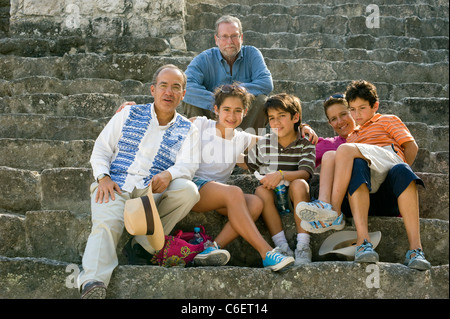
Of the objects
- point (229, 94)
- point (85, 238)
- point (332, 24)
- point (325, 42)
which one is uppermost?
point (332, 24)

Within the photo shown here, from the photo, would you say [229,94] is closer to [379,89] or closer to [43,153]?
[43,153]

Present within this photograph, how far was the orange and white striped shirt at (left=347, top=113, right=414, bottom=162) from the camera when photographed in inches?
103

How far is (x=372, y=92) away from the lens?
8.91 feet

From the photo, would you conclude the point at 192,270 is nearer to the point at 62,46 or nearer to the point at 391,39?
the point at 62,46

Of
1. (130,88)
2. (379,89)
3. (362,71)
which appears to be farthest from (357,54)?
(130,88)

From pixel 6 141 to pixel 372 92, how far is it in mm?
2110

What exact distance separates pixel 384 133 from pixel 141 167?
1.29 meters

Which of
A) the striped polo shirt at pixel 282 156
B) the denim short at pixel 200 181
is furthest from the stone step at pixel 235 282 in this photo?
the striped polo shirt at pixel 282 156

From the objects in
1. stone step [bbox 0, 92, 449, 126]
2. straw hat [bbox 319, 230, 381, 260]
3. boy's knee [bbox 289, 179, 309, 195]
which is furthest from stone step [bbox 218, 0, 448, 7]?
straw hat [bbox 319, 230, 381, 260]

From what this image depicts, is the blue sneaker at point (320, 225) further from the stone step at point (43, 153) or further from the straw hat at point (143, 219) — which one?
the stone step at point (43, 153)

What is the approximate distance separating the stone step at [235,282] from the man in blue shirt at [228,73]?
1353 mm

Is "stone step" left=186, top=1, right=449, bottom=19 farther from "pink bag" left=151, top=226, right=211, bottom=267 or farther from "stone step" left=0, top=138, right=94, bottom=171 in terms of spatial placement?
"pink bag" left=151, top=226, right=211, bottom=267

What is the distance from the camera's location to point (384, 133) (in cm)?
266

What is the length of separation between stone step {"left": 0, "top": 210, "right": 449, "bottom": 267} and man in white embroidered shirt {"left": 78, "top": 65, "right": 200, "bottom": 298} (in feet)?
0.60
